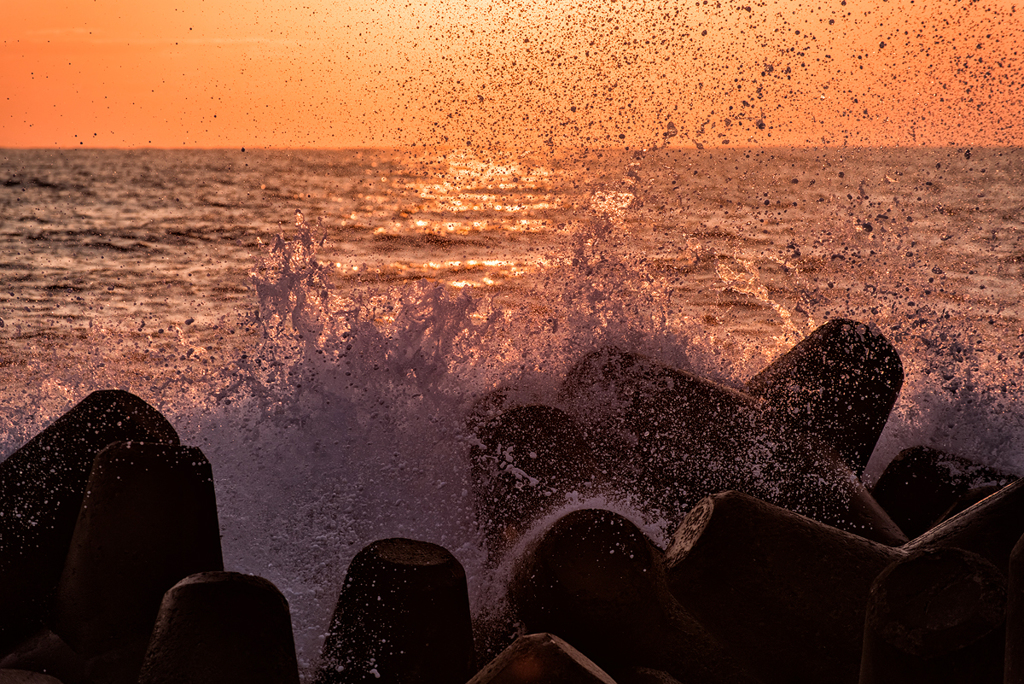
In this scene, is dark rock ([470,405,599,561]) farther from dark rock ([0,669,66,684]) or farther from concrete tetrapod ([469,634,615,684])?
dark rock ([0,669,66,684])

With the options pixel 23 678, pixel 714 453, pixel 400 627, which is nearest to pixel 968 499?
pixel 714 453

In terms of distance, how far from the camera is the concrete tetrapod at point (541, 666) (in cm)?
178

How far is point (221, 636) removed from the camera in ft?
6.60

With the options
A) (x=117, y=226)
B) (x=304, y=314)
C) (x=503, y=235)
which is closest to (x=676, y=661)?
(x=304, y=314)

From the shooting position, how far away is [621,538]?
91.4 inches

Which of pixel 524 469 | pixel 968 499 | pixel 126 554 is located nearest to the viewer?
pixel 126 554

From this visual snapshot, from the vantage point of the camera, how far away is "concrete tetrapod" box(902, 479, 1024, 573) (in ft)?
7.00

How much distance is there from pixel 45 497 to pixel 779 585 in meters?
2.23

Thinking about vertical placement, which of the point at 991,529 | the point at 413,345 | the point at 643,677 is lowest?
the point at 643,677

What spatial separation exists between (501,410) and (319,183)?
34.0 meters

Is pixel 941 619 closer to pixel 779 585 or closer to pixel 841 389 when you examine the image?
pixel 779 585

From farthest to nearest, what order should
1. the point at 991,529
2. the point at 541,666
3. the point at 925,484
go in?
1. the point at 925,484
2. the point at 991,529
3. the point at 541,666

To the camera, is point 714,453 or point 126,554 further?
point 714,453

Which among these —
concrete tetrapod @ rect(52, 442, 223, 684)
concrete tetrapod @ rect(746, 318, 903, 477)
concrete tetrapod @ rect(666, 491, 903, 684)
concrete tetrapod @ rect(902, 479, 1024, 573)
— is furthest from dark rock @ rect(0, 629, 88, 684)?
concrete tetrapod @ rect(746, 318, 903, 477)
